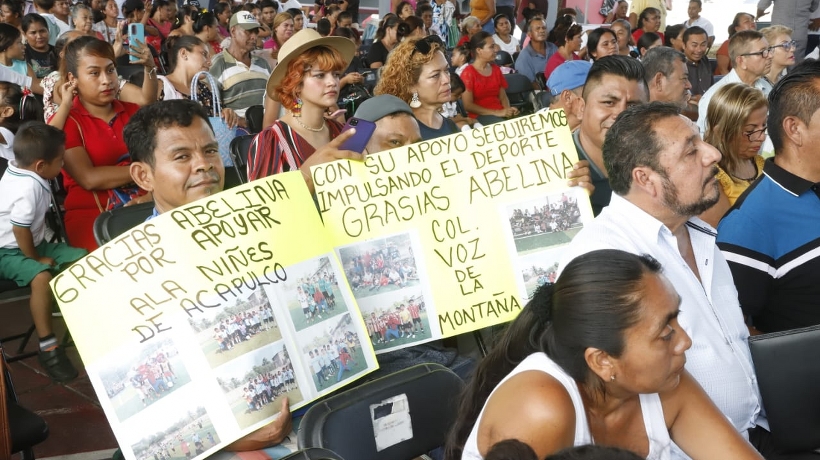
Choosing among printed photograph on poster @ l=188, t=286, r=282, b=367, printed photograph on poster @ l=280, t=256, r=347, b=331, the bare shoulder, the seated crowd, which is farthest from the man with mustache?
the bare shoulder

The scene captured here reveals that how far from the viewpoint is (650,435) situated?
2.11 m

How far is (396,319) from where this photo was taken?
297 cm

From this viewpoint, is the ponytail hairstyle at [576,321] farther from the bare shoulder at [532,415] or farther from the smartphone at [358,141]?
the smartphone at [358,141]

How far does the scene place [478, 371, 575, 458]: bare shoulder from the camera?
5.85ft

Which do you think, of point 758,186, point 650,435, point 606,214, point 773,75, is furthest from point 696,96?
point 650,435

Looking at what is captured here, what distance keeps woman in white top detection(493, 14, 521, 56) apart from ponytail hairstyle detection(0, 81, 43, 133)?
7625mm

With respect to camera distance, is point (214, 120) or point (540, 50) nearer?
point (214, 120)

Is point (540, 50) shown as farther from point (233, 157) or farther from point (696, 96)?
point (233, 157)

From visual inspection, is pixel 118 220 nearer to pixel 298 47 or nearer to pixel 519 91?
pixel 298 47

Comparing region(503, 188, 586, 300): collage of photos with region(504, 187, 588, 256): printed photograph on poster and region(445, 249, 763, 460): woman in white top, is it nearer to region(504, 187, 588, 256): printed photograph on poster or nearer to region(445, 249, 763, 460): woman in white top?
region(504, 187, 588, 256): printed photograph on poster

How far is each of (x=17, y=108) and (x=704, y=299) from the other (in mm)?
5001

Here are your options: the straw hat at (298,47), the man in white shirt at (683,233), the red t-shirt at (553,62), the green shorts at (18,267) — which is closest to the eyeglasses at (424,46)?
the straw hat at (298,47)

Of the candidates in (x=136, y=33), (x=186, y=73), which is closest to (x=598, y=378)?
(x=186, y=73)

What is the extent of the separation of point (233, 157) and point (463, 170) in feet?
6.79
